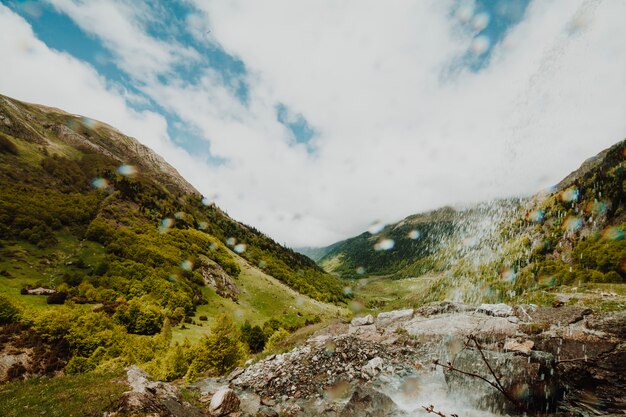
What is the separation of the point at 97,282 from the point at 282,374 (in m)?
77.5

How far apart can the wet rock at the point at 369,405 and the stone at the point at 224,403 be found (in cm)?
765

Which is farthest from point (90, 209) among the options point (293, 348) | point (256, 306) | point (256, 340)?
point (293, 348)

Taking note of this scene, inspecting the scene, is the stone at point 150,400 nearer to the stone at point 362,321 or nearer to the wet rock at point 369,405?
the wet rock at point 369,405

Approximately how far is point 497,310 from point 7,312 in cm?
5763

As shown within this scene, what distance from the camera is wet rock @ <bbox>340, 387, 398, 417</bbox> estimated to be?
19281 millimetres

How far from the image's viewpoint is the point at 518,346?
21625 mm

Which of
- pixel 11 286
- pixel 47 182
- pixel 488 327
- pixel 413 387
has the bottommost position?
pixel 413 387

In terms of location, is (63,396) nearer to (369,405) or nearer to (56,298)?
(369,405)

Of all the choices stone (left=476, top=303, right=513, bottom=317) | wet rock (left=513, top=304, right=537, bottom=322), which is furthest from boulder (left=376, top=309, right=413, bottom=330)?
wet rock (left=513, top=304, right=537, bottom=322)

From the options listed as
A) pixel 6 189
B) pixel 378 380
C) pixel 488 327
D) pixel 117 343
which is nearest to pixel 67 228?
pixel 6 189

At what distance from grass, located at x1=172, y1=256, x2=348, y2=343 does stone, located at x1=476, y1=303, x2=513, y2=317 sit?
6302 centimetres

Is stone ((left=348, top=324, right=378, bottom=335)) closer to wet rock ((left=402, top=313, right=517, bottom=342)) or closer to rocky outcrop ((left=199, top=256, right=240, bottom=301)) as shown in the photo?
wet rock ((left=402, top=313, right=517, bottom=342))

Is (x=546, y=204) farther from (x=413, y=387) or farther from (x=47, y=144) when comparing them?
(x=47, y=144)

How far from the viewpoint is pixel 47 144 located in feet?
552
